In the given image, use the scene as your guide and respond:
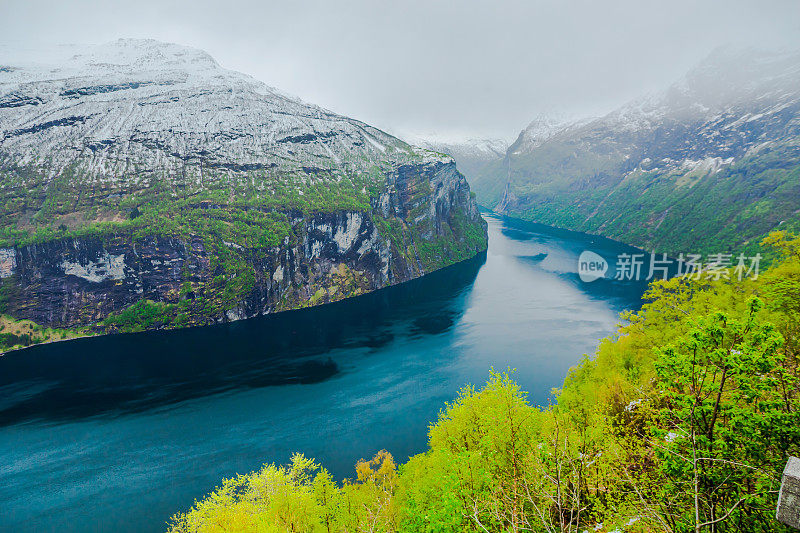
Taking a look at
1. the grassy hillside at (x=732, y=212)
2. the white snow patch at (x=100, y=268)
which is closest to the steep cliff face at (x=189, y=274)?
the white snow patch at (x=100, y=268)

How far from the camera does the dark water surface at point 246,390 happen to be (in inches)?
1592

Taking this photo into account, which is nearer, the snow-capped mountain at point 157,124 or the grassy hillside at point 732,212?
the snow-capped mountain at point 157,124

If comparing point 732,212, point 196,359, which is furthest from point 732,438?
point 732,212

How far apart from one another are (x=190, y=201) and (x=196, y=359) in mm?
68838

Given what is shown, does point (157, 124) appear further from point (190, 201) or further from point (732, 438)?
point (732, 438)

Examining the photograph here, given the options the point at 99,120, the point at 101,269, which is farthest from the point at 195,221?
the point at 99,120

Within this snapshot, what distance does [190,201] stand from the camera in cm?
11906

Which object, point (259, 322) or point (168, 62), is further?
point (168, 62)

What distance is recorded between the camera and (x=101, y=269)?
9769cm

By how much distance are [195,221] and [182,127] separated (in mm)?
59525

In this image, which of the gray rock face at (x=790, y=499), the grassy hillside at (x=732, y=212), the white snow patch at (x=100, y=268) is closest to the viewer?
the gray rock face at (x=790, y=499)

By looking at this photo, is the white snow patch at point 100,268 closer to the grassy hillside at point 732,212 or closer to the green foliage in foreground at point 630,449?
the green foliage in foreground at point 630,449

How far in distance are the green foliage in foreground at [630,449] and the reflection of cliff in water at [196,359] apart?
119 ft

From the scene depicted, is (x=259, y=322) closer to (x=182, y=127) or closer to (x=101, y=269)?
(x=101, y=269)
